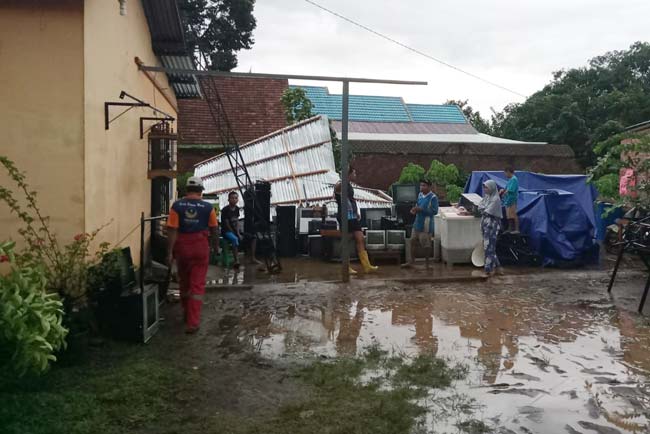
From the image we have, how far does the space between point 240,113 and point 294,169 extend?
7620 mm

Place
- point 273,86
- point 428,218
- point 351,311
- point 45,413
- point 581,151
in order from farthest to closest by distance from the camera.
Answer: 1. point 581,151
2. point 273,86
3. point 428,218
4. point 351,311
5. point 45,413

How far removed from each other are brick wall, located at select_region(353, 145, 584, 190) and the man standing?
9.49 meters

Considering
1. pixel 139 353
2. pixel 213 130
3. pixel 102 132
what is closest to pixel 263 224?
pixel 102 132

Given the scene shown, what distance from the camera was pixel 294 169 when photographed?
16.3m

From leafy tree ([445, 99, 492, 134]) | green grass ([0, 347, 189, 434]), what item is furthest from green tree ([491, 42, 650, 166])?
green grass ([0, 347, 189, 434])

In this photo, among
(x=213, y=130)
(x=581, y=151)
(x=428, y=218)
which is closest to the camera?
(x=428, y=218)

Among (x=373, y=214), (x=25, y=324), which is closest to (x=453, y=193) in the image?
(x=373, y=214)

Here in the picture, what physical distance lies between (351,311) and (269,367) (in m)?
2.48

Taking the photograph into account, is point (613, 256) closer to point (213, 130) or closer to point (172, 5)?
point (172, 5)

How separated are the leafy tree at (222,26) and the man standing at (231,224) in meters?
16.1

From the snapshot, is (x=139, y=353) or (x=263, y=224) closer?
(x=139, y=353)

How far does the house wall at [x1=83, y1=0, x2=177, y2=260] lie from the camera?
6.46 meters

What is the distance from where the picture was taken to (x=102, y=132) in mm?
6953

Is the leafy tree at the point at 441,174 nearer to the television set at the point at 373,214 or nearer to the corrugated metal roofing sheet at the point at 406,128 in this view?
the television set at the point at 373,214
